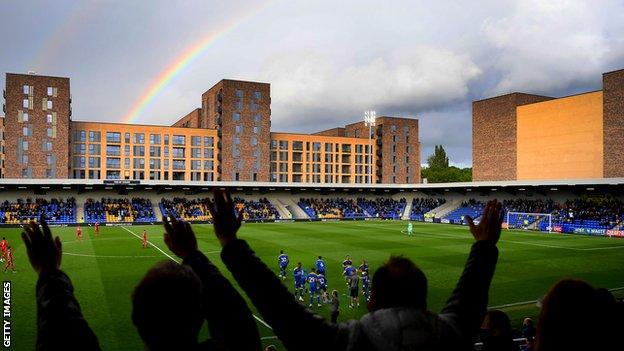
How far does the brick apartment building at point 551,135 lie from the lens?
196ft

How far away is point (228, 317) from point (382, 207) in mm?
76977

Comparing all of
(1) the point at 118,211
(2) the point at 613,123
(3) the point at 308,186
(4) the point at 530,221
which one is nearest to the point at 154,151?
(1) the point at 118,211

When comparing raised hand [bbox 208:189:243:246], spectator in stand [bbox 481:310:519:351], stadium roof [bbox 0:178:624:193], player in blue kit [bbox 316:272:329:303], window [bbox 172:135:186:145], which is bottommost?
player in blue kit [bbox 316:272:329:303]

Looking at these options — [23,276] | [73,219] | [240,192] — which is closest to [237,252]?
[23,276]

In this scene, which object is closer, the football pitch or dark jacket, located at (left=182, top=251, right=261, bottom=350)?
dark jacket, located at (left=182, top=251, right=261, bottom=350)

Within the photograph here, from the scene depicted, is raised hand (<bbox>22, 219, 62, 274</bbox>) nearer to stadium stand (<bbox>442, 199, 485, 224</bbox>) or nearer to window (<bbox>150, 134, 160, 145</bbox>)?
stadium stand (<bbox>442, 199, 485, 224</bbox>)

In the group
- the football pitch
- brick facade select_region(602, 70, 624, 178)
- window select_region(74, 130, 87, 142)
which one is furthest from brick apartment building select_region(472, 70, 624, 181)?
window select_region(74, 130, 87, 142)

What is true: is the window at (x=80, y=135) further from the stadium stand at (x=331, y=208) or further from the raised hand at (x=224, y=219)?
the raised hand at (x=224, y=219)

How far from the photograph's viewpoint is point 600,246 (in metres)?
38.3

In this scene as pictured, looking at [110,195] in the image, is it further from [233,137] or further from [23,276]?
[23,276]

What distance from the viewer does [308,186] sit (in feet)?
250

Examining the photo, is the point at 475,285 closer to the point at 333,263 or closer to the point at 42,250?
the point at 42,250

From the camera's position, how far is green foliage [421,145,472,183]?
134 m

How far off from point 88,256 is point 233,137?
5578 centimetres
